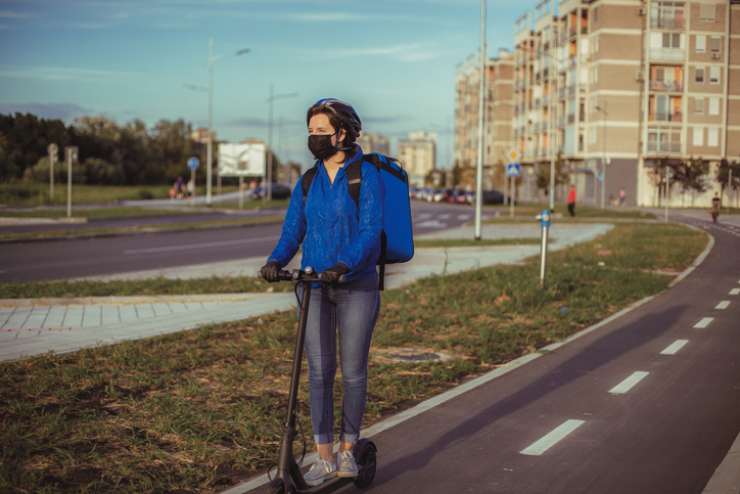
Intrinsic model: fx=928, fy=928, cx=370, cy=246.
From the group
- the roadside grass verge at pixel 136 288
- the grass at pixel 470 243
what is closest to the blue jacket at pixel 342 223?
the roadside grass verge at pixel 136 288

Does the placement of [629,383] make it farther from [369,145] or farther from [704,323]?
[704,323]

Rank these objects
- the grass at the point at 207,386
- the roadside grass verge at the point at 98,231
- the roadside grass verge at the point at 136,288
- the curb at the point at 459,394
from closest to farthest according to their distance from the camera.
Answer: the curb at the point at 459,394
the grass at the point at 207,386
the roadside grass verge at the point at 136,288
the roadside grass verge at the point at 98,231

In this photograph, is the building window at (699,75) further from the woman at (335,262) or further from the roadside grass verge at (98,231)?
the woman at (335,262)

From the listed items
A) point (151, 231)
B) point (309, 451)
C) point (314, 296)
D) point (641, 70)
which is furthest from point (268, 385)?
point (641, 70)

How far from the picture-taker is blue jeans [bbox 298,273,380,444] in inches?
180

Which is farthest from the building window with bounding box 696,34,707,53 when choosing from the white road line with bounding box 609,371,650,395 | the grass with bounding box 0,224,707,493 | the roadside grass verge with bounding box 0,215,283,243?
the white road line with bounding box 609,371,650,395

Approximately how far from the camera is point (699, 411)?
22.4 ft

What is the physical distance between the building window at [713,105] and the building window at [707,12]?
6.92 metres

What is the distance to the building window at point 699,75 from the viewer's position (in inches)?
3253

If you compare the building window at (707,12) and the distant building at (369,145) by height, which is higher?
the building window at (707,12)

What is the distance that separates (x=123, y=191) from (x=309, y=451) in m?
63.8

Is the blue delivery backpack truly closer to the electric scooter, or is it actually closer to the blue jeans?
the blue jeans

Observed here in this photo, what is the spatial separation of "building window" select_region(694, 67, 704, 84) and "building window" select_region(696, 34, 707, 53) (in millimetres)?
1590

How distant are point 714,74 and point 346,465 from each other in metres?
85.6
